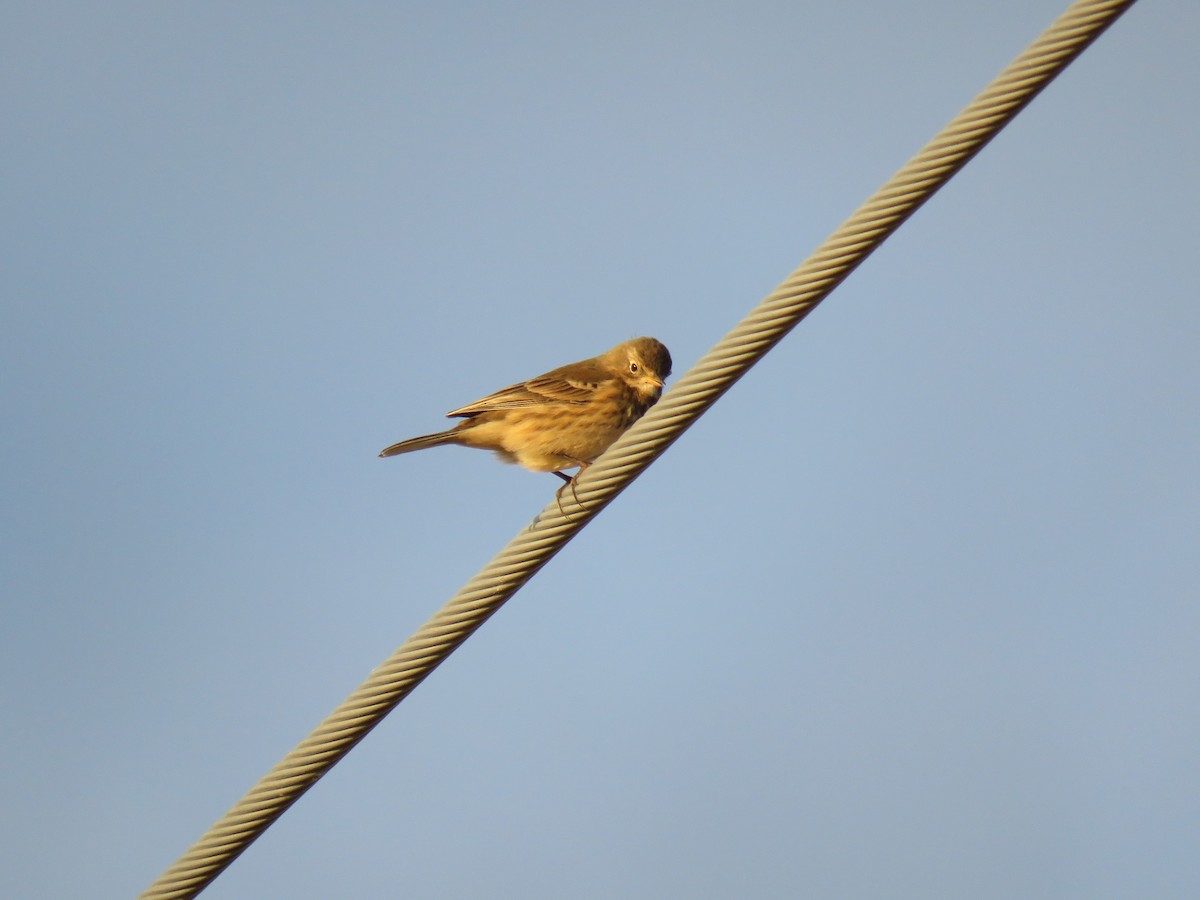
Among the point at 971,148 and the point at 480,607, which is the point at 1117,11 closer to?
the point at 971,148

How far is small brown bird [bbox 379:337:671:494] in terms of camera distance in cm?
859

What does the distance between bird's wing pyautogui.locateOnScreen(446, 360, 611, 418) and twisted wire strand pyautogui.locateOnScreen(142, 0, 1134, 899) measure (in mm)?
4249

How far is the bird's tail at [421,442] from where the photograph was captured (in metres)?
8.42

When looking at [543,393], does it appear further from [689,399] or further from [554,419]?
[689,399]

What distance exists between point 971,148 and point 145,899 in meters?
3.77

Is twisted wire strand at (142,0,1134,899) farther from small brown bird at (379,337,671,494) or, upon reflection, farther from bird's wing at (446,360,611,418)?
bird's wing at (446,360,611,418)

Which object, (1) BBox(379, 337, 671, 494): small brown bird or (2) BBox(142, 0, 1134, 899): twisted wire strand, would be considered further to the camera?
(1) BBox(379, 337, 671, 494): small brown bird

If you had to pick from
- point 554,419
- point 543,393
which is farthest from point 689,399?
point 543,393

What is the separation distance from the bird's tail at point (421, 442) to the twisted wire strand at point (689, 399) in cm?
404

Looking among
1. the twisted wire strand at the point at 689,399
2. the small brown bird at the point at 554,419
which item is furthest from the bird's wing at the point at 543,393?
the twisted wire strand at the point at 689,399

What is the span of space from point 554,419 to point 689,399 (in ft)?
13.9

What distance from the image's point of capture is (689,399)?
14.6ft

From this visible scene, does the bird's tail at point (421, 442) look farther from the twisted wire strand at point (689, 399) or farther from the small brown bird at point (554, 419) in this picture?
the twisted wire strand at point (689, 399)

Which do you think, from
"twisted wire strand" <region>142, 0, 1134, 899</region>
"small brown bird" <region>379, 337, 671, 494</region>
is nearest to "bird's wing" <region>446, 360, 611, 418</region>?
"small brown bird" <region>379, 337, 671, 494</region>
